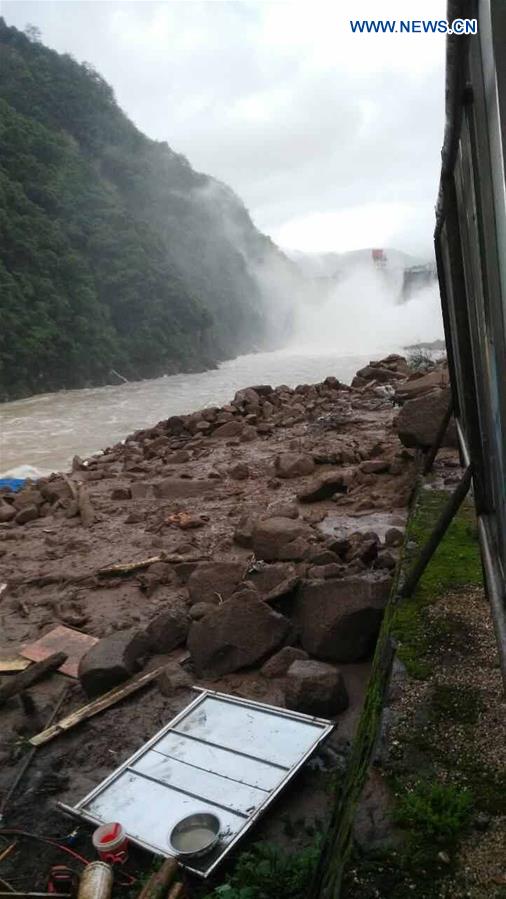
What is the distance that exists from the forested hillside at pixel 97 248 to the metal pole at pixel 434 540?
28.9 metres

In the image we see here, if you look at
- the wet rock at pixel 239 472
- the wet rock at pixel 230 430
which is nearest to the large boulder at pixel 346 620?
A: the wet rock at pixel 239 472

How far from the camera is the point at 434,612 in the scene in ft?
9.27

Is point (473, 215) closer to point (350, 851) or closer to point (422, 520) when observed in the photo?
point (350, 851)

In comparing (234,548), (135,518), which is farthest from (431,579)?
(135,518)

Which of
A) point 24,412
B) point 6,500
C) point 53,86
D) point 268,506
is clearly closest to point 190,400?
point 24,412

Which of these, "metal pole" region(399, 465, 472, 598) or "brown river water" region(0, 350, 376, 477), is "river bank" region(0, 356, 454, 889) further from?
"brown river water" region(0, 350, 376, 477)

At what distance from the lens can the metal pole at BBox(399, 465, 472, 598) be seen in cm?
271

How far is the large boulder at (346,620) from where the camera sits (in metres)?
3.44

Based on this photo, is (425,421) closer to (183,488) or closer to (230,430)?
(183,488)

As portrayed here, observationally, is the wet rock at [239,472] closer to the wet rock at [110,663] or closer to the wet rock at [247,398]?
the wet rock at [110,663]

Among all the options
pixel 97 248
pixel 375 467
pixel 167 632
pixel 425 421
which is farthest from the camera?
pixel 97 248

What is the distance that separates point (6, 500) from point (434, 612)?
6872 mm

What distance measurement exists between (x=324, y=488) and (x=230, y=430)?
4.42 meters

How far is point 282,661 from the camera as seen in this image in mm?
3523
